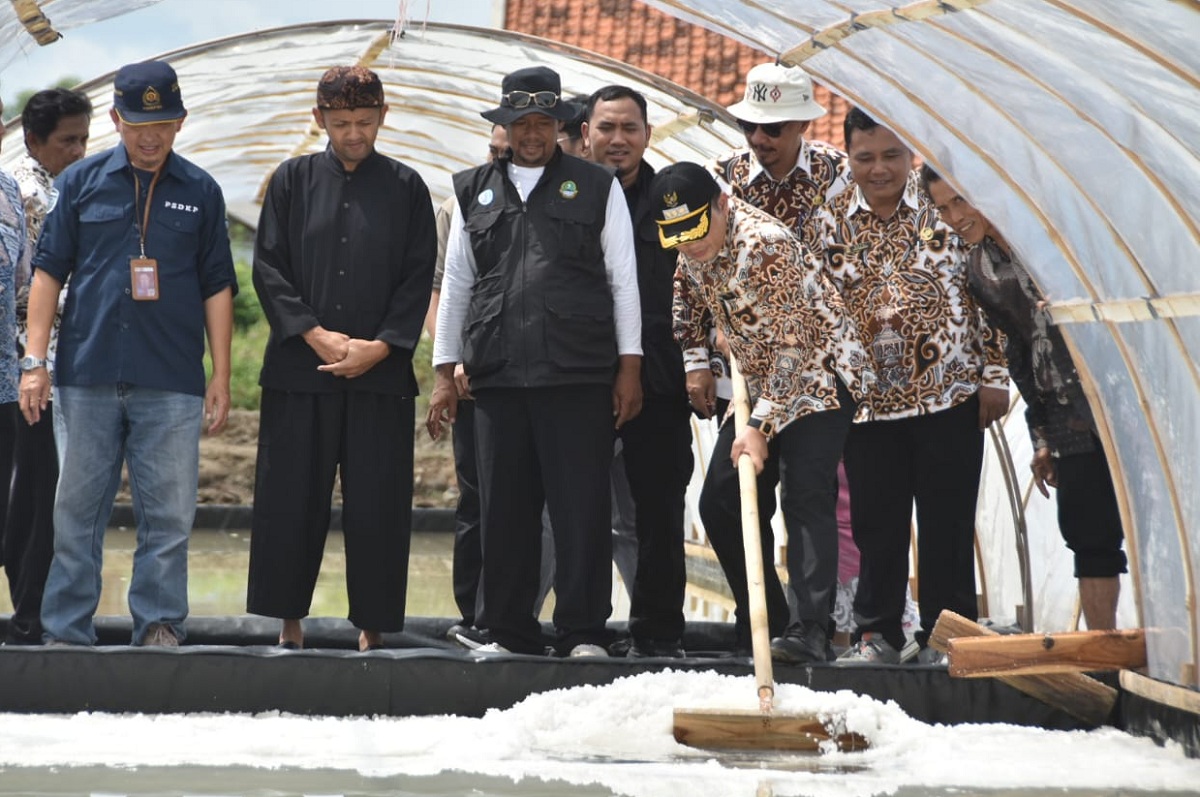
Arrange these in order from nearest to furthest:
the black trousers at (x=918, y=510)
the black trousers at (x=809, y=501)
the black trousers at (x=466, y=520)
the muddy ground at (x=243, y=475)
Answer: the black trousers at (x=809, y=501) → the black trousers at (x=918, y=510) → the black trousers at (x=466, y=520) → the muddy ground at (x=243, y=475)

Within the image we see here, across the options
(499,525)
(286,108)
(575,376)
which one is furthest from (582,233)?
(286,108)

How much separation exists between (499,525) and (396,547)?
1.39ft

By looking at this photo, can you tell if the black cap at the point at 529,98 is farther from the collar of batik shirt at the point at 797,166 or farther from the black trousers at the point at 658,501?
the black trousers at the point at 658,501

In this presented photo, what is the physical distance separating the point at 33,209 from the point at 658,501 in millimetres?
2720

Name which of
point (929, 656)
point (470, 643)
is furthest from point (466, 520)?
point (929, 656)

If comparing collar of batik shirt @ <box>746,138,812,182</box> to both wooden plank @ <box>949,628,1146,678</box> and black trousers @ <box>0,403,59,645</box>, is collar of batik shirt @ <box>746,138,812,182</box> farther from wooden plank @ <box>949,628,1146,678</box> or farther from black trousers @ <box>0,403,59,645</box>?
black trousers @ <box>0,403,59,645</box>

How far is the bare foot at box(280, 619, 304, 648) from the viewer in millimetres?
6359

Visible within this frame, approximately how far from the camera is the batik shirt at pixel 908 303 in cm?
625

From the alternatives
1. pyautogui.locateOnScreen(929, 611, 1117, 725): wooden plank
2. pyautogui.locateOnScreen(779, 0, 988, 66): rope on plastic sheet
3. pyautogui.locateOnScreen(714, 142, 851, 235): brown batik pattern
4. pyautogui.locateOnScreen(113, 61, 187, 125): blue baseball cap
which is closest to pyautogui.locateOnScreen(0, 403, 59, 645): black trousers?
pyautogui.locateOnScreen(113, 61, 187, 125): blue baseball cap

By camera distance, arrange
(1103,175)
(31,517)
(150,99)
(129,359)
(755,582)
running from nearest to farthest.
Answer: (1103,175) < (755,582) < (129,359) < (150,99) < (31,517)

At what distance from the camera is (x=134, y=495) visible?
6.16 metres

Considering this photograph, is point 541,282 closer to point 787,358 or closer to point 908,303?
point 787,358

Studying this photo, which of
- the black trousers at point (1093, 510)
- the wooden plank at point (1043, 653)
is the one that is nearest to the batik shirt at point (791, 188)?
the black trousers at point (1093, 510)

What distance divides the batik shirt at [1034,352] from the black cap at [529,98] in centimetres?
161
